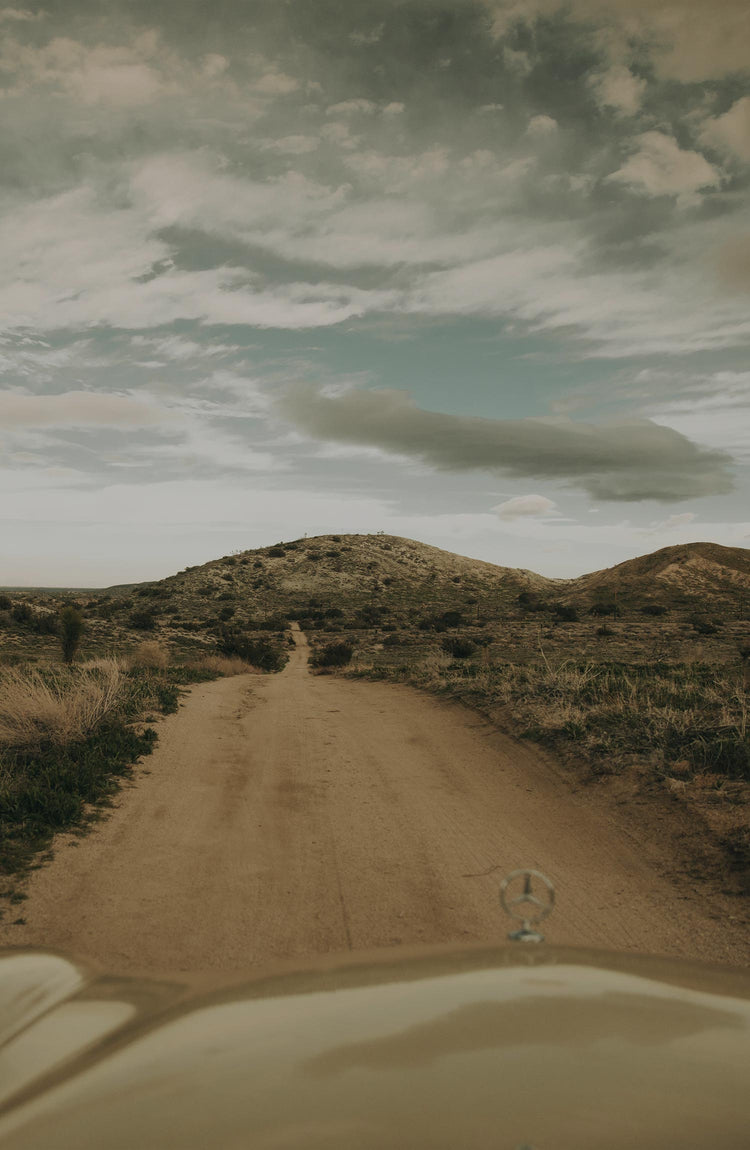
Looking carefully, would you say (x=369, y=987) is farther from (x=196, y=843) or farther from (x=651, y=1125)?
(x=196, y=843)

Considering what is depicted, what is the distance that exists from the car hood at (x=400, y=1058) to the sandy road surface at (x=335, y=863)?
183 centimetres

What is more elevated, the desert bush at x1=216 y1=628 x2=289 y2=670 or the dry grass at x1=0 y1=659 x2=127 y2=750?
the dry grass at x1=0 y1=659 x2=127 y2=750

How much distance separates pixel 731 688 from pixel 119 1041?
450 inches

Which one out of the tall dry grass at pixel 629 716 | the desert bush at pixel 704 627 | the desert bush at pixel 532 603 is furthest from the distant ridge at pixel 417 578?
the tall dry grass at pixel 629 716

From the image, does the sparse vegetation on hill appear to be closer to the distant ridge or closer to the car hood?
the distant ridge

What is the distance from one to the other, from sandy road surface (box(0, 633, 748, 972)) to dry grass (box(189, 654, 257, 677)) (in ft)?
39.7

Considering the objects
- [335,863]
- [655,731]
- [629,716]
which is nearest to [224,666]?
[629,716]

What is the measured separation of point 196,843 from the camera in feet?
20.3

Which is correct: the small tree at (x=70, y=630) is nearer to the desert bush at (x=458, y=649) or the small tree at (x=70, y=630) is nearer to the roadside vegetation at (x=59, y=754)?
the roadside vegetation at (x=59, y=754)

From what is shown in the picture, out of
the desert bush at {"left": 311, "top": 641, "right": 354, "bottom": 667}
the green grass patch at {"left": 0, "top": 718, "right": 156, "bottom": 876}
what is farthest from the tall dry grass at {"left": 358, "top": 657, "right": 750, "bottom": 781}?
the desert bush at {"left": 311, "top": 641, "right": 354, "bottom": 667}

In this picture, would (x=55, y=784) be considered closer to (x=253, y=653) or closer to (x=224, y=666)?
(x=224, y=666)

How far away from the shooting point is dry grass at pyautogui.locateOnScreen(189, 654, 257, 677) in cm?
2197

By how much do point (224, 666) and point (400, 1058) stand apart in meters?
21.8

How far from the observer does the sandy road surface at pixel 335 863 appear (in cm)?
447
